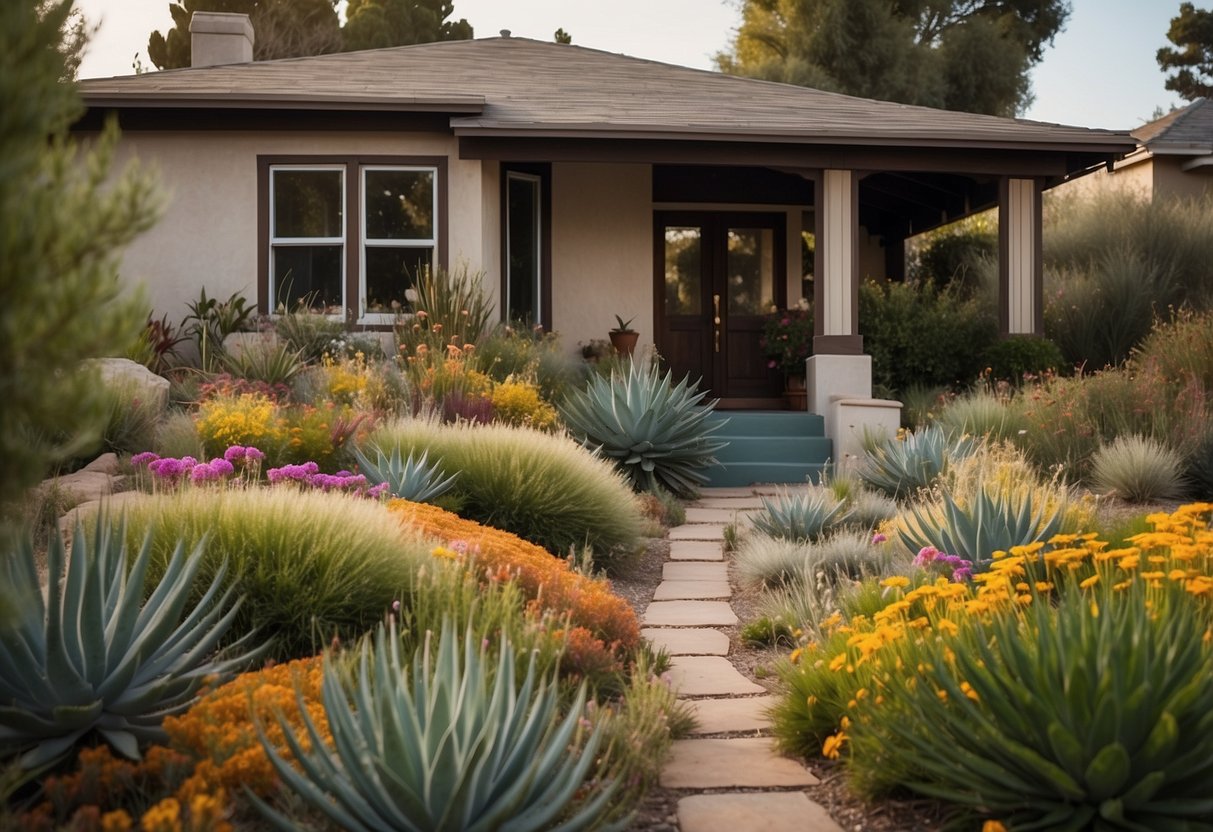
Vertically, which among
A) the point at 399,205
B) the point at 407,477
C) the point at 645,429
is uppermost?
the point at 399,205

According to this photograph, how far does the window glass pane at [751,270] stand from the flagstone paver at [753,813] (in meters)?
12.2

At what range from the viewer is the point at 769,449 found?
11711 millimetres

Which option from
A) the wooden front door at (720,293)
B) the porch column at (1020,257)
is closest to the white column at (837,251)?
the porch column at (1020,257)

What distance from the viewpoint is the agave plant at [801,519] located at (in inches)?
301

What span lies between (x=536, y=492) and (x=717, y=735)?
3.15 metres

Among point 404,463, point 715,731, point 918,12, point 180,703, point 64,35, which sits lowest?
point 715,731

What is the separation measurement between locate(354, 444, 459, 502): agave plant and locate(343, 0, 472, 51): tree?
2495 cm

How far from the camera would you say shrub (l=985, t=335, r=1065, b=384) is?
1276 cm

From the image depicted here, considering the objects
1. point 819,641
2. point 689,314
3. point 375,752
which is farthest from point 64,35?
point 689,314

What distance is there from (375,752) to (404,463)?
4472 millimetres

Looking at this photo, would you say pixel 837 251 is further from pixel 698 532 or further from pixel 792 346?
pixel 698 532

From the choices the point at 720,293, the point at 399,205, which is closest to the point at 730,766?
the point at 399,205

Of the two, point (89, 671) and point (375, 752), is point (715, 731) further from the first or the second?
point (89, 671)

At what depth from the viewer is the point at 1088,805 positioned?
3119mm
